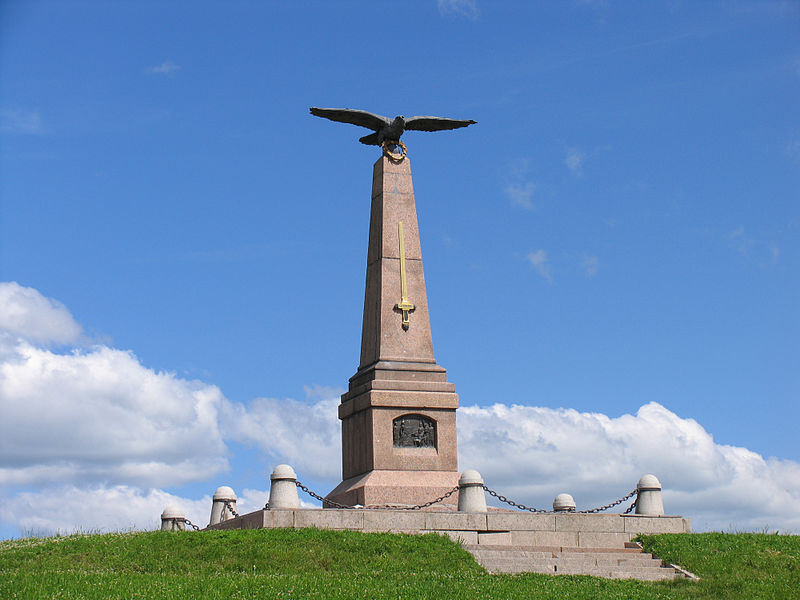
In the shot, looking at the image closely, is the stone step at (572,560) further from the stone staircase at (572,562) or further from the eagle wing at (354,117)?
the eagle wing at (354,117)

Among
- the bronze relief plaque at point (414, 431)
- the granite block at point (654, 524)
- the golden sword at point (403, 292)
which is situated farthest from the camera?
the golden sword at point (403, 292)

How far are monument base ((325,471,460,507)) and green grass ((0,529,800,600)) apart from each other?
2.82m

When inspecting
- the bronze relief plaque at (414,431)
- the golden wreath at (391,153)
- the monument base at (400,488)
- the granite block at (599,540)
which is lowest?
the granite block at (599,540)

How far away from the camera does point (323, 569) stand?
53.9ft

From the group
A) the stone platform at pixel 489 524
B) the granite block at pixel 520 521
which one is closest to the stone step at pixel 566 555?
the stone platform at pixel 489 524

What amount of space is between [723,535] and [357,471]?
271 inches

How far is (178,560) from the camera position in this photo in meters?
16.6

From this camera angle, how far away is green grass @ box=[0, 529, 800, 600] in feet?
48.1

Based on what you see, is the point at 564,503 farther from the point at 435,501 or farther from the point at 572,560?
the point at 572,560

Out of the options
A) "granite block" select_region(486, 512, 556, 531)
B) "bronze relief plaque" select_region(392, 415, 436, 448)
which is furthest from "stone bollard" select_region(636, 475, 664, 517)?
"bronze relief plaque" select_region(392, 415, 436, 448)

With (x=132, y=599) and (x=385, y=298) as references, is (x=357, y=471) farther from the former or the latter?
(x=132, y=599)

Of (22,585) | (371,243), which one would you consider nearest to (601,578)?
(22,585)

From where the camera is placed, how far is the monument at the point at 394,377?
854 inches

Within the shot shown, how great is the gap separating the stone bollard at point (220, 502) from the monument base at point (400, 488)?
88.8 inches
